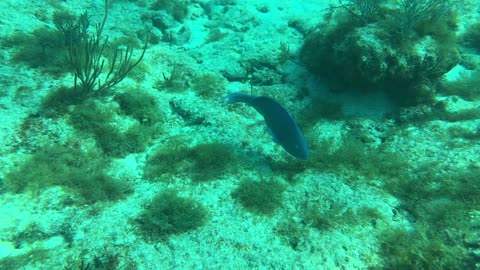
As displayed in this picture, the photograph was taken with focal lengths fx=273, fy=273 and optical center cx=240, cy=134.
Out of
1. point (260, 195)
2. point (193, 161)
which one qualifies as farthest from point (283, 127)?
point (193, 161)

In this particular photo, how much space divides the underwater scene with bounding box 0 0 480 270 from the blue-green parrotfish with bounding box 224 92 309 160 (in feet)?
0.05

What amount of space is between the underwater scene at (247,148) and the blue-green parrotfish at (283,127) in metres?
0.02

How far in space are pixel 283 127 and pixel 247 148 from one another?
3.11 ft

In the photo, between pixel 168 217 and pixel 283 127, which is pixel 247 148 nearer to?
pixel 283 127

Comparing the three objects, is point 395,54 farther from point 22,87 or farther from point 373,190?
point 22,87

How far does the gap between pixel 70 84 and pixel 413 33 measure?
5845mm

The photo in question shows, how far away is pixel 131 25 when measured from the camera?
6.82 metres

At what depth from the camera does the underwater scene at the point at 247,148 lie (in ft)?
9.07

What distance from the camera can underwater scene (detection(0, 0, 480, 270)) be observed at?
277 cm

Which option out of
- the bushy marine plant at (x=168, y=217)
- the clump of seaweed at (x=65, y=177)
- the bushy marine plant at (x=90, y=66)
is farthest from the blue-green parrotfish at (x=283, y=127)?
the bushy marine plant at (x=90, y=66)

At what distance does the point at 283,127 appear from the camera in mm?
3354

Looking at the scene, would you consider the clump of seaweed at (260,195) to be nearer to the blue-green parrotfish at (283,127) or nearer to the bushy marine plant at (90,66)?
the blue-green parrotfish at (283,127)

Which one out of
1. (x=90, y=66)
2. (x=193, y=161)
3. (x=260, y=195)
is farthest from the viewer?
(x=90, y=66)

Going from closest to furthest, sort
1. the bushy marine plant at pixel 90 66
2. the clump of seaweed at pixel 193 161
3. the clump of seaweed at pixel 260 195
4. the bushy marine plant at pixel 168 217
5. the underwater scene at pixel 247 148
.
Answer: the underwater scene at pixel 247 148 → the bushy marine plant at pixel 168 217 → the clump of seaweed at pixel 260 195 → the clump of seaweed at pixel 193 161 → the bushy marine plant at pixel 90 66
